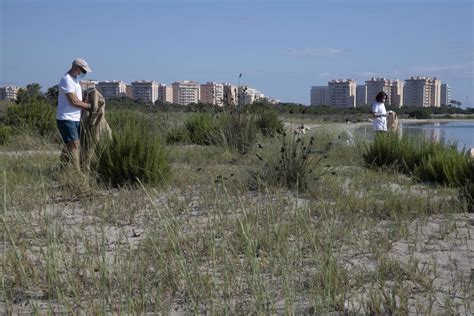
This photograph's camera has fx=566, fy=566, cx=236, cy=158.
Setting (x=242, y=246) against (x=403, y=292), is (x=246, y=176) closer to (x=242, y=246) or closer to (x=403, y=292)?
(x=242, y=246)

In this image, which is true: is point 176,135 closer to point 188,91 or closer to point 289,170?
point 289,170

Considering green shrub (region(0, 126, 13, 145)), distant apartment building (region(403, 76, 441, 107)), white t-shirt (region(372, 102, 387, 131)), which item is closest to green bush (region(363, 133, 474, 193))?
white t-shirt (region(372, 102, 387, 131))

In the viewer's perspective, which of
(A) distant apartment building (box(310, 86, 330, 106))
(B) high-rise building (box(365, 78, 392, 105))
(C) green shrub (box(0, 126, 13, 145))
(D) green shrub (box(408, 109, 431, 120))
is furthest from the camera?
(A) distant apartment building (box(310, 86, 330, 106))

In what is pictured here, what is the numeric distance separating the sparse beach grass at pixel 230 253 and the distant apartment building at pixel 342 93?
105 m

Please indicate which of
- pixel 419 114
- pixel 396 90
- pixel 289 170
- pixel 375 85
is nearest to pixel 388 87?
pixel 396 90

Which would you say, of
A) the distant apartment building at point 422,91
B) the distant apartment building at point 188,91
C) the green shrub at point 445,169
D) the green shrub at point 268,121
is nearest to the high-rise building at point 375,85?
the distant apartment building at point 422,91

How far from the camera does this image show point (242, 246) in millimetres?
3947

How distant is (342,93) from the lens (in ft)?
371

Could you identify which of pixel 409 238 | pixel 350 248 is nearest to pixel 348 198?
pixel 409 238

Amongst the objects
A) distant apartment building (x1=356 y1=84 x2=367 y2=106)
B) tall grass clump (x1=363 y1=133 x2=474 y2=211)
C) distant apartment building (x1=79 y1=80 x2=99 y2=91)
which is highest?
distant apartment building (x1=356 y1=84 x2=367 y2=106)

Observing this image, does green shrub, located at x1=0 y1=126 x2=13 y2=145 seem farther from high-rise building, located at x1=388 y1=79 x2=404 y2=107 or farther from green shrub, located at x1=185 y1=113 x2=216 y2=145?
high-rise building, located at x1=388 y1=79 x2=404 y2=107

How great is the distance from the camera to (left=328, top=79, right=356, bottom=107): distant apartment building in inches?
4294

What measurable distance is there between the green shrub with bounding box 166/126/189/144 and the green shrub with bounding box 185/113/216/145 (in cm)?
13

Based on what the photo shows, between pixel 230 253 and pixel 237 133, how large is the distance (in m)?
7.67
